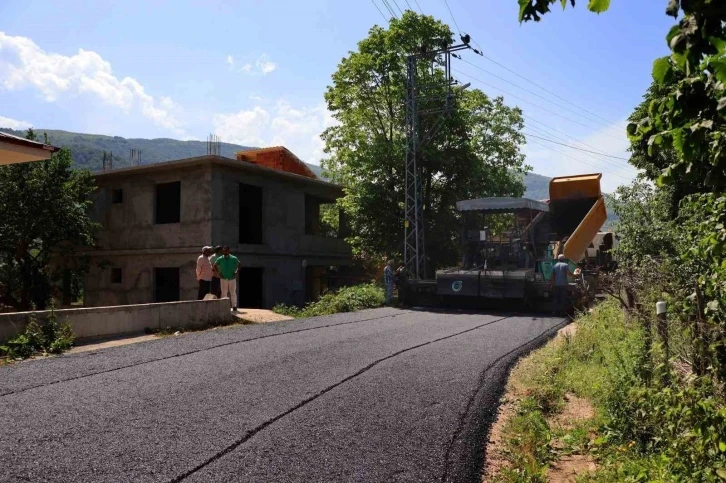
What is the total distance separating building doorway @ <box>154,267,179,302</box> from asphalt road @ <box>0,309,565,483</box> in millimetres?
13838

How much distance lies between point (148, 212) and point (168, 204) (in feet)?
10.7

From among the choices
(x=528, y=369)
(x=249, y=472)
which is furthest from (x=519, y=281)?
(x=249, y=472)

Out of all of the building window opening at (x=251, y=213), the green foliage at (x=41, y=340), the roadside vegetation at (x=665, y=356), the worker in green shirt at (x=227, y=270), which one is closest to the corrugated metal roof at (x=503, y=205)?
the roadside vegetation at (x=665, y=356)

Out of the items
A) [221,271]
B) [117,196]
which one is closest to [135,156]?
[117,196]

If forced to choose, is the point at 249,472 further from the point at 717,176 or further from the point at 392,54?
the point at 392,54

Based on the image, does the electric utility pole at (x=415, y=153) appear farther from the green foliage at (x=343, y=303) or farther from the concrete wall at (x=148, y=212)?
the concrete wall at (x=148, y=212)

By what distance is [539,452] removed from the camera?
5.47 meters

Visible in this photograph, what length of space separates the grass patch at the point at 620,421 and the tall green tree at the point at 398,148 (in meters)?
16.7

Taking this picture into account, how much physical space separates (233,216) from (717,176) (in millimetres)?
20531

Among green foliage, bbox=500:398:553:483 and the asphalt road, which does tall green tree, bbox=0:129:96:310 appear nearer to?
the asphalt road

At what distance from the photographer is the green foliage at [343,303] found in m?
17.6

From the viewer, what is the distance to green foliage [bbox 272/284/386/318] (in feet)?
57.8

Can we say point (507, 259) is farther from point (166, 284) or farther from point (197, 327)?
point (166, 284)

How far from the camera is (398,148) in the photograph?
2547 centimetres
